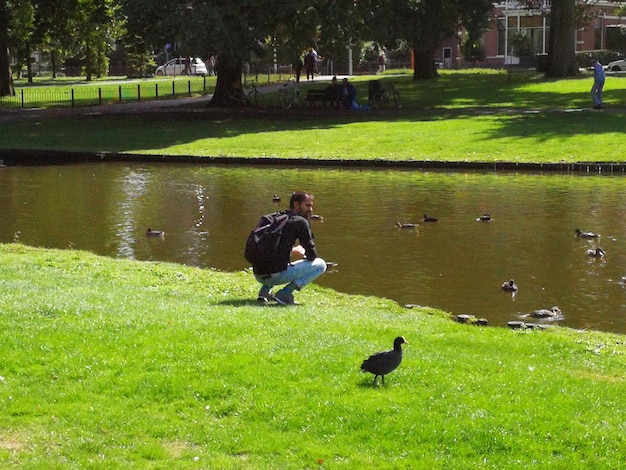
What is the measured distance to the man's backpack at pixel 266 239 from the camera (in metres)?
12.0

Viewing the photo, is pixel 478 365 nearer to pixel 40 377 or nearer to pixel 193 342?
pixel 193 342

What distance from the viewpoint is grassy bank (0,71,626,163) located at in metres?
31.2

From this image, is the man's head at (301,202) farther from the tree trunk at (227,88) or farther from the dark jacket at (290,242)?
the tree trunk at (227,88)

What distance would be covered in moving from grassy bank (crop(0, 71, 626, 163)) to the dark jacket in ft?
60.3

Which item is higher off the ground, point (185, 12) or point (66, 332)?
point (185, 12)

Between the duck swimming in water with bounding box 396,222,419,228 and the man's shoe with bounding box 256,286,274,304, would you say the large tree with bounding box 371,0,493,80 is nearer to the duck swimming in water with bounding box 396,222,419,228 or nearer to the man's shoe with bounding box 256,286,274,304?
the duck swimming in water with bounding box 396,222,419,228

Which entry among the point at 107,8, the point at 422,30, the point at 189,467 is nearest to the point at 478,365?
the point at 189,467

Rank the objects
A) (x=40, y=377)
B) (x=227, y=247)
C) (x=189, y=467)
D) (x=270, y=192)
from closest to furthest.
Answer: (x=189, y=467)
(x=40, y=377)
(x=227, y=247)
(x=270, y=192)

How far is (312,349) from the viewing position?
9.52 metres

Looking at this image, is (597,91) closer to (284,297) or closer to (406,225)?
(406,225)

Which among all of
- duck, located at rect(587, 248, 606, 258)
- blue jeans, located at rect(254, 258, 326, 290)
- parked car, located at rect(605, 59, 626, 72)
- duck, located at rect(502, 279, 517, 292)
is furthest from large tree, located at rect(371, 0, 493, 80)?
blue jeans, located at rect(254, 258, 326, 290)

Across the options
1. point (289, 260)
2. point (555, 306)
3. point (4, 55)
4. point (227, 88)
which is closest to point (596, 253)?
point (555, 306)

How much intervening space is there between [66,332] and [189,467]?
3455 mm

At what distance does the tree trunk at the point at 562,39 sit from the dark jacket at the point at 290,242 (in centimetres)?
4439
